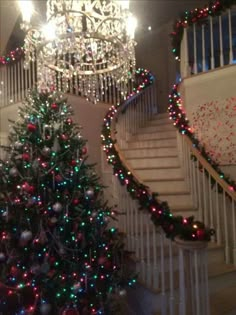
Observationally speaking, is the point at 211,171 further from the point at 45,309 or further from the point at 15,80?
the point at 15,80

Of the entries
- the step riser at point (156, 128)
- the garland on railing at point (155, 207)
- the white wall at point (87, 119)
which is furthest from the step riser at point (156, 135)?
the garland on railing at point (155, 207)

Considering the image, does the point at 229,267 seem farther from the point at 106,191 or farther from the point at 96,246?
the point at 106,191

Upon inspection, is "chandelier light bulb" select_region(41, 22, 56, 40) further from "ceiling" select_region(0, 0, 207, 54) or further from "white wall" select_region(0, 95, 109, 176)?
"ceiling" select_region(0, 0, 207, 54)

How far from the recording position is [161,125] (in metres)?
5.77

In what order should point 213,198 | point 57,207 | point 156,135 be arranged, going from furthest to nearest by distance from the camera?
point 156,135 < point 213,198 < point 57,207

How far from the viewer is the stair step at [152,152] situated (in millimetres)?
4922

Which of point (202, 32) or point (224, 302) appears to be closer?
point (224, 302)

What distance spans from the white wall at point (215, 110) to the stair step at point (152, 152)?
651 mm

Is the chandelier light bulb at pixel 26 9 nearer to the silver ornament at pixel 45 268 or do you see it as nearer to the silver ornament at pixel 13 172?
the silver ornament at pixel 13 172

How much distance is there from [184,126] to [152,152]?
934 mm

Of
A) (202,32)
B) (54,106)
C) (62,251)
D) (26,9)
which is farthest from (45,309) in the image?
(202,32)

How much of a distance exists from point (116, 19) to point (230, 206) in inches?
95.6

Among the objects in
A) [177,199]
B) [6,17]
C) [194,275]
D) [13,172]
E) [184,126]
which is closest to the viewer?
[194,275]

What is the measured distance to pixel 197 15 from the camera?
435 cm
